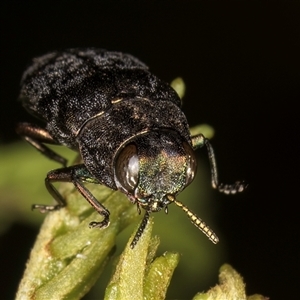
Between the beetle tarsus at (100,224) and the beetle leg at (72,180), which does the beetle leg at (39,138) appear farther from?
the beetle tarsus at (100,224)

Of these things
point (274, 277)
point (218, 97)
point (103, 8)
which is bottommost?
point (274, 277)

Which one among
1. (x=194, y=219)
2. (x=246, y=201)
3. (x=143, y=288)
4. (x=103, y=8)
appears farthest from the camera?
(x=103, y=8)

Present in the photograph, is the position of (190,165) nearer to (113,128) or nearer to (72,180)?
(113,128)

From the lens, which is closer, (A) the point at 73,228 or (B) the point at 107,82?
(A) the point at 73,228

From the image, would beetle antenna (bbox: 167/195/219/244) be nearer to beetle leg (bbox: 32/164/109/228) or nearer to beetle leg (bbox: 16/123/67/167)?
beetle leg (bbox: 32/164/109/228)

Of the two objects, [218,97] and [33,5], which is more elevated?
[33,5]

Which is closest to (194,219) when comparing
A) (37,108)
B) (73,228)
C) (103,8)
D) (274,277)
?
(73,228)

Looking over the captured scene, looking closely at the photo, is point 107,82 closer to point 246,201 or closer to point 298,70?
point 246,201

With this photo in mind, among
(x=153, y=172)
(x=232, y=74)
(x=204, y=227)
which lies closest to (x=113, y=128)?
(x=153, y=172)

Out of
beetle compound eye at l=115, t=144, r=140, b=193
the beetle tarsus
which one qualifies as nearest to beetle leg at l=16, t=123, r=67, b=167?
beetle compound eye at l=115, t=144, r=140, b=193
